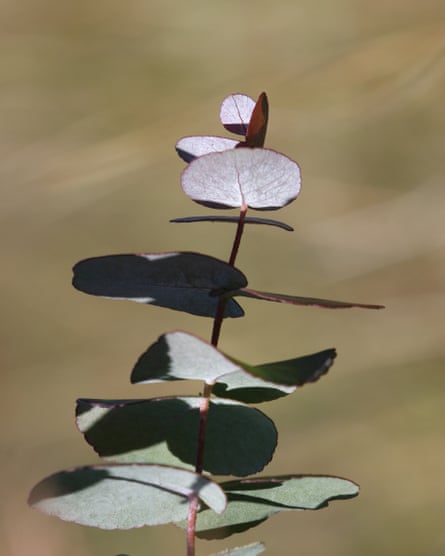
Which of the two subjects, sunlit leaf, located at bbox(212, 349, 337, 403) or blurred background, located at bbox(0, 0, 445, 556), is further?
blurred background, located at bbox(0, 0, 445, 556)

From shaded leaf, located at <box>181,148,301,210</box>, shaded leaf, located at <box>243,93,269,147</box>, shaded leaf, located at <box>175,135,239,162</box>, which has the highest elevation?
shaded leaf, located at <box>175,135,239,162</box>

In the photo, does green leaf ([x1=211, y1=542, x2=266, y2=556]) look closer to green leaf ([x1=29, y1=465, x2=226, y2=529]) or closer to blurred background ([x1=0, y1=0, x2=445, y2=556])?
green leaf ([x1=29, y1=465, x2=226, y2=529])

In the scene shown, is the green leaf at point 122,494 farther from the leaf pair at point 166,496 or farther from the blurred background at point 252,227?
the blurred background at point 252,227

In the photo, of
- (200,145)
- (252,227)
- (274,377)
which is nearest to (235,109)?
(200,145)

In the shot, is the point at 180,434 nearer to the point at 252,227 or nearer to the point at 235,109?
the point at 235,109

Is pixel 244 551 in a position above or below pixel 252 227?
below

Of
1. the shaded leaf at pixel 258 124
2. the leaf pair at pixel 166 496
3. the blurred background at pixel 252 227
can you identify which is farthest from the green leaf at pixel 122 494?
the blurred background at pixel 252 227

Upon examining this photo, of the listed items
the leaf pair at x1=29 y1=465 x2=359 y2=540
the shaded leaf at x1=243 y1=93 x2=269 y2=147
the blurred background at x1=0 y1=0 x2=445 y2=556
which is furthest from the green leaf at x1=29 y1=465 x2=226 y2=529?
the blurred background at x1=0 y1=0 x2=445 y2=556

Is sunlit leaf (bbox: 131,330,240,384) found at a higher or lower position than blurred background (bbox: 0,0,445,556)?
lower
